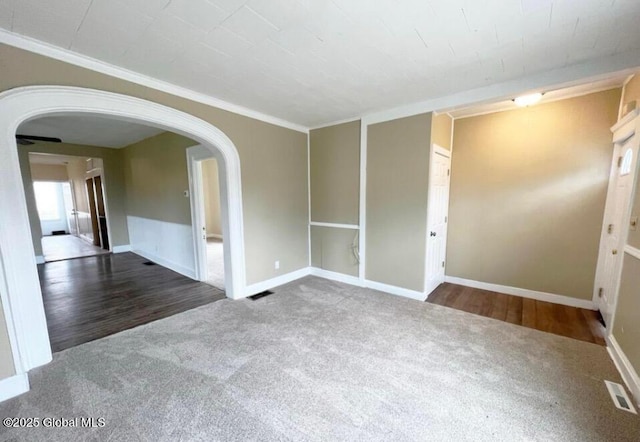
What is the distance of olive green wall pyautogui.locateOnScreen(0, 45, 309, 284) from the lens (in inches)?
106

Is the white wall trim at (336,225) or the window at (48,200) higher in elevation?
the window at (48,200)

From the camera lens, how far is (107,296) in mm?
3643

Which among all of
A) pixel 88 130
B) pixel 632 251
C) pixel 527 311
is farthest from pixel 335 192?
pixel 88 130

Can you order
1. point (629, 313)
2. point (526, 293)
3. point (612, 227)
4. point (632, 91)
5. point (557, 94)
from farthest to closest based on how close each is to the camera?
point (526, 293), point (557, 94), point (612, 227), point (632, 91), point (629, 313)

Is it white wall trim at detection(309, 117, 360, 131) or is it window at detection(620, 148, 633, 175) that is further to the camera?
white wall trim at detection(309, 117, 360, 131)

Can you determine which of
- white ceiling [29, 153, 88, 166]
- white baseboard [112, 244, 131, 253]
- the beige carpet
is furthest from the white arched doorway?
white ceiling [29, 153, 88, 166]

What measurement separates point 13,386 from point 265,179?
3073 millimetres

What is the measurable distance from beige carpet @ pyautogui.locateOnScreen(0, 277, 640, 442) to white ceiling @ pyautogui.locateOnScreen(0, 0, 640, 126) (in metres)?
2.64

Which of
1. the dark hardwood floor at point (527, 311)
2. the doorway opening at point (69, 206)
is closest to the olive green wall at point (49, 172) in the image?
the doorway opening at point (69, 206)

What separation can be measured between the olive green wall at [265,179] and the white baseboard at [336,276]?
0.24 meters

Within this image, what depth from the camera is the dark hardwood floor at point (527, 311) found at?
8.72 feet

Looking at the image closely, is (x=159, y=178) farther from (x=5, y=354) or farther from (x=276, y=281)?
(x=5, y=354)

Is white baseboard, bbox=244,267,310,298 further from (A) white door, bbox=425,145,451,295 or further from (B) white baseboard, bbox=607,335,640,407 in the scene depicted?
(B) white baseboard, bbox=607,335,640,407

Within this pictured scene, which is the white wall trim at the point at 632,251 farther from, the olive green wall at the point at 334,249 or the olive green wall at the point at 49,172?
the olive green wall at the point at 49,172
